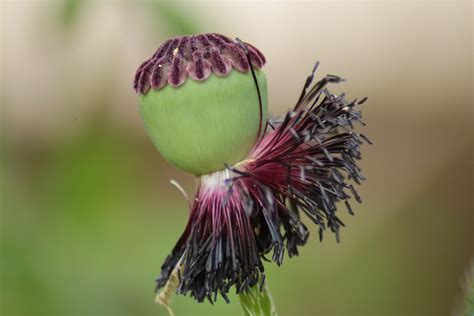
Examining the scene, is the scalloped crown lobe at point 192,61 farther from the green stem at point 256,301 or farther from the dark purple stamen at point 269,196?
the green stem at point 256,301

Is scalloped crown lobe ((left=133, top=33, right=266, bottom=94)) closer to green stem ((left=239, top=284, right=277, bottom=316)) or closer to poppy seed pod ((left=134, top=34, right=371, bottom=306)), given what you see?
poppy seed pod ((left=134, top=34, right=371, bottom=306))

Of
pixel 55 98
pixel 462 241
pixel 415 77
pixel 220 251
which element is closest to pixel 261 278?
pixel 220 251

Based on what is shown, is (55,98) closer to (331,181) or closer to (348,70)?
(331,181)

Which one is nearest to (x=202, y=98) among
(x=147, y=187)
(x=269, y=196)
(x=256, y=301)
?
(x=269, y=196)

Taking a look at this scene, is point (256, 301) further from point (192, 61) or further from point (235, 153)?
point (192, 61)

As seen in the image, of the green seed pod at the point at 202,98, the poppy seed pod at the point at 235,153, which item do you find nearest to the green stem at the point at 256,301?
the poppy seed pod at the point at 235,153

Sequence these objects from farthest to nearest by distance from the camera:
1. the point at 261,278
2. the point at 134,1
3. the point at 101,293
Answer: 1. the point at 101,293
2. the point at 134,1
3. the point at 261,278
